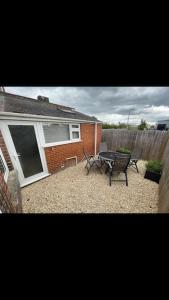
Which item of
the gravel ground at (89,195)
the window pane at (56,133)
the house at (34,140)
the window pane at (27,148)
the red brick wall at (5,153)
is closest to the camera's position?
the gravel ground at (89,195)

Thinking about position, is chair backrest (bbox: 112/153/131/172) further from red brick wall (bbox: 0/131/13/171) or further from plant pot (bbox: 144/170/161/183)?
red brick wall (bbox: 0/131/13/171)

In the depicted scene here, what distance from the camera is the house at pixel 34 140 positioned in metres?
3.01

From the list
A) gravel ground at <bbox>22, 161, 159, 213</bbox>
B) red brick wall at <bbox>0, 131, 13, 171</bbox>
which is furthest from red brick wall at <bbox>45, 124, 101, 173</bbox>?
→ red brick wall at <bbox>0, 131, 13, 171</bbox>

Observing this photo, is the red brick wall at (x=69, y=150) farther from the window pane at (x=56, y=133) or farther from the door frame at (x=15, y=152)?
the window pane at (x=56, y=133)

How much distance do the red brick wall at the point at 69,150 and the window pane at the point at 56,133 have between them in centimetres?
33

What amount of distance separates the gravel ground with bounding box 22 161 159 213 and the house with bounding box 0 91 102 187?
1.94ft

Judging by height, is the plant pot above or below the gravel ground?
above

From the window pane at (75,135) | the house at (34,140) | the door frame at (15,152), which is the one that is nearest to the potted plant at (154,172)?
the house at (34,140)

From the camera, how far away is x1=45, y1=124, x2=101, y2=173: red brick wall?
434cm

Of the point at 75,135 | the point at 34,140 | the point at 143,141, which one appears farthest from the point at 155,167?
the point at 34,140

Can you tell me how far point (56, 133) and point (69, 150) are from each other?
1.08 metres
